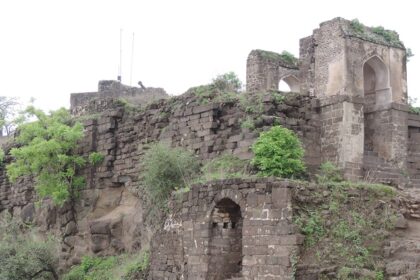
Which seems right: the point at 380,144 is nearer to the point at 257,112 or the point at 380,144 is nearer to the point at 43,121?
the point at 257,112

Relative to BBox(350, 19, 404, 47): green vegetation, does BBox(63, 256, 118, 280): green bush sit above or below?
below

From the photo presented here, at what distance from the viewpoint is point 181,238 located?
1491 centimetres

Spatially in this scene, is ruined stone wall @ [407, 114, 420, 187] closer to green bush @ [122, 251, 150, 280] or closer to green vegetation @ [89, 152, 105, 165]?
green bush @ [122, 251, 150, 280]

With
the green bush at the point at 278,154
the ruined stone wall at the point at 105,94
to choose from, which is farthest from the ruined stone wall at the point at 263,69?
the green bush at the point at 278,154

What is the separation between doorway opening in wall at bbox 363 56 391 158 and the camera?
702 inches

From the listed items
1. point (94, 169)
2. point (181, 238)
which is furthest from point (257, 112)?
point (94, 169)

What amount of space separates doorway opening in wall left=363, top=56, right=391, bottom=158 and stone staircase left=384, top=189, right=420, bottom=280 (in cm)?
368

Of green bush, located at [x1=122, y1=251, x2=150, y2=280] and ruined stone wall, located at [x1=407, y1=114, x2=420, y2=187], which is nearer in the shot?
green bush, located at [x1=122, y1=251, x2=150, y2=280]

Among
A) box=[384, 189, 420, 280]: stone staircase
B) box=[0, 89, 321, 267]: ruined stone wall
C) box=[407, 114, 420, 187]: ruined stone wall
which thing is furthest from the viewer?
box=[407, 114, 420, 187]: ruined stone wall

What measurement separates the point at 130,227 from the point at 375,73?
7.29 m

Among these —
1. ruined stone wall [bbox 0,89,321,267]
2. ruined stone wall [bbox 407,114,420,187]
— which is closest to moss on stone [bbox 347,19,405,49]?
ruined stone wall [bbox 407,114,420,187]

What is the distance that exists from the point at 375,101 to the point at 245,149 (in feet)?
13.4

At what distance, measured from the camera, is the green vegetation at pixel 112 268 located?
16.4m

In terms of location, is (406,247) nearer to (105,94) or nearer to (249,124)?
(249,124)
